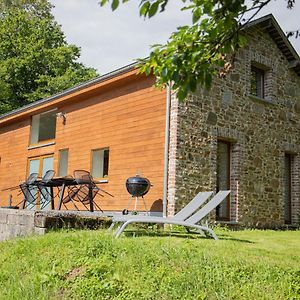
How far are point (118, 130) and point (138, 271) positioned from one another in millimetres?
7696

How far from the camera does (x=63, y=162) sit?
15539 mm

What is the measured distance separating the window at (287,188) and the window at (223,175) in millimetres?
2520

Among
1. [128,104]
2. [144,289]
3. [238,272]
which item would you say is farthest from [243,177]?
[144,289]

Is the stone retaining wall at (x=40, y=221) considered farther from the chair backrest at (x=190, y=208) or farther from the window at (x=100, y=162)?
the window at (x=100, y=162)

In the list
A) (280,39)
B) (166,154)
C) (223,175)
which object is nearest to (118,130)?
(166,154)

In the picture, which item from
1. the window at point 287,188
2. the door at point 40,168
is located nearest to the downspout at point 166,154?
the window at point 287,188

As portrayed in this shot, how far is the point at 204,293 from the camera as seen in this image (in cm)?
523

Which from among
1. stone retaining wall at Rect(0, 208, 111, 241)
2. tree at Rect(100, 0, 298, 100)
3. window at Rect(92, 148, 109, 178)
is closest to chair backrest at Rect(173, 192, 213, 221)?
stone retaining wall at Rect(0, 208, 111, 241)

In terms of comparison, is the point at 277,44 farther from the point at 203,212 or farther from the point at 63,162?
the point at 203,212

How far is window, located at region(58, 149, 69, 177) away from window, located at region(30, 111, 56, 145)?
1248mm

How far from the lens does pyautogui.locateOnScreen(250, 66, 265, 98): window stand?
14.5 m

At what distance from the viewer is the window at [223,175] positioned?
12.6 meters

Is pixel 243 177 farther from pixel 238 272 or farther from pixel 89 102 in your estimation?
pixel 238 272

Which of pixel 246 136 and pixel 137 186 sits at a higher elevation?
pixel 246 136
